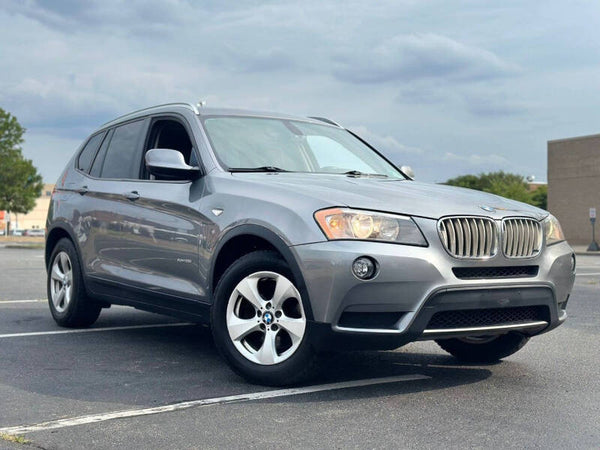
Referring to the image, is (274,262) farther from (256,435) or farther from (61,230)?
(61,230)

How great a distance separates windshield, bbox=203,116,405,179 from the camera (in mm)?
5844

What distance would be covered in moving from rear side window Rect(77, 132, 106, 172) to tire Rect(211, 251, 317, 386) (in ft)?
9.65

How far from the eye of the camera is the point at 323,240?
460 centimetres

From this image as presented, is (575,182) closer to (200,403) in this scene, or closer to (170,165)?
(170,165)

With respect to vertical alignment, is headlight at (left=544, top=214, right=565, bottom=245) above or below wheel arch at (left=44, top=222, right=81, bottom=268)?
above

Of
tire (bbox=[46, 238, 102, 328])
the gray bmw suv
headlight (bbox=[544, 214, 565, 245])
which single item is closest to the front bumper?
the gray bmw suv

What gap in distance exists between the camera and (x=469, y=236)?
4754 millimetres

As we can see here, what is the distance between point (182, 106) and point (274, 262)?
2.00 metres

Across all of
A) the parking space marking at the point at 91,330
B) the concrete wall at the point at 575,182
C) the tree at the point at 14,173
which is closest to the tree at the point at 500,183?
the concrete wall at the point at 575,182

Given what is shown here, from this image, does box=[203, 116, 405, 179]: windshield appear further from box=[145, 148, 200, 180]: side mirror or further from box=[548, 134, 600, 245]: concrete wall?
box=[548, 134, 600, 245]: concrete wall

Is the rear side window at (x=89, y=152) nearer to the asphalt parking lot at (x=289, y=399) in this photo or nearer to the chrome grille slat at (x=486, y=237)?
the asphalt parking lot at (x=289, y=399)

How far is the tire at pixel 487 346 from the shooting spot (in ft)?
19.0

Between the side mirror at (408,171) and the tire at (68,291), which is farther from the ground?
the side mirror at (408,171)

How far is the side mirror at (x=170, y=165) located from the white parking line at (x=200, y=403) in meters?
1.62
